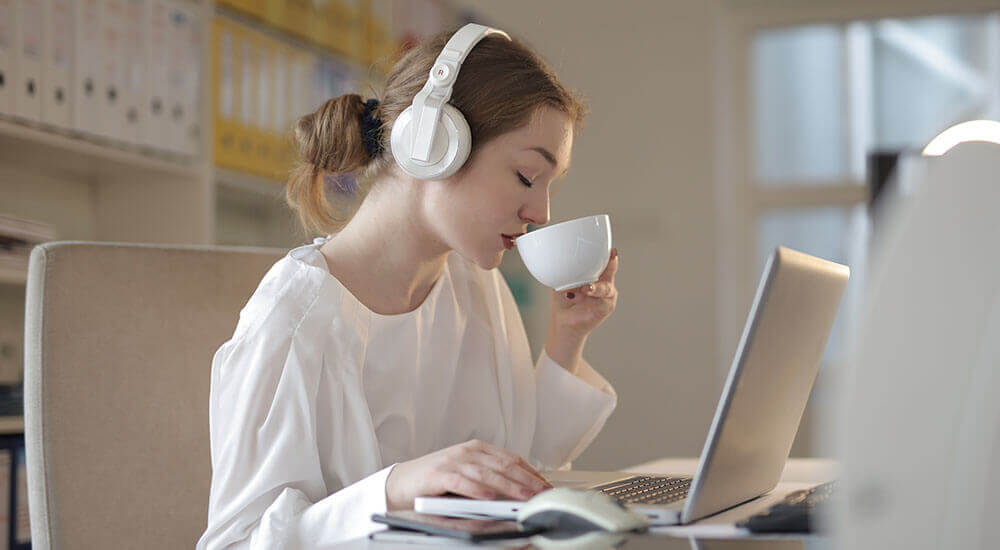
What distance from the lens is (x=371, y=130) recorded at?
4.25 feet

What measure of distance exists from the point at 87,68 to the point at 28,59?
15cm

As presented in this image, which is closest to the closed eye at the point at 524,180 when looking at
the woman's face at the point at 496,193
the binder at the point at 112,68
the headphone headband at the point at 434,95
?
the woman's face at the point at 496,193

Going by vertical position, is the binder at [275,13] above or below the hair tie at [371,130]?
above

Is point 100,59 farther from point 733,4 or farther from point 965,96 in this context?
point 965,96

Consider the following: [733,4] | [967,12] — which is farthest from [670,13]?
[967,12]

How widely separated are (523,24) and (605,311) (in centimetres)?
372

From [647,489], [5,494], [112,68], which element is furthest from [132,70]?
[647,489]

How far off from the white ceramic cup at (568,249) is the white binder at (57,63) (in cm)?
124

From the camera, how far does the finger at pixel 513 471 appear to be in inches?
33.3

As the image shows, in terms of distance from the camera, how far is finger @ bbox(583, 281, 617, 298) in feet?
4.39

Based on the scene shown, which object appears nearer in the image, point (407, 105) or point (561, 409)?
point (407, 105)

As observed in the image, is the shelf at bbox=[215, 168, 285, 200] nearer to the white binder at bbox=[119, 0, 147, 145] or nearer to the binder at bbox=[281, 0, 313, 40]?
the white binder at bbox=[119, 0, 147, 145]

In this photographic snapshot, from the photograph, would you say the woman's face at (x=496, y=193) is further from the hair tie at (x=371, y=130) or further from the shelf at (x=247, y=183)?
the shelf at (x=247, y=183)

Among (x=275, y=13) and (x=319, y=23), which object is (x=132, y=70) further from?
(x=319, y=23)
